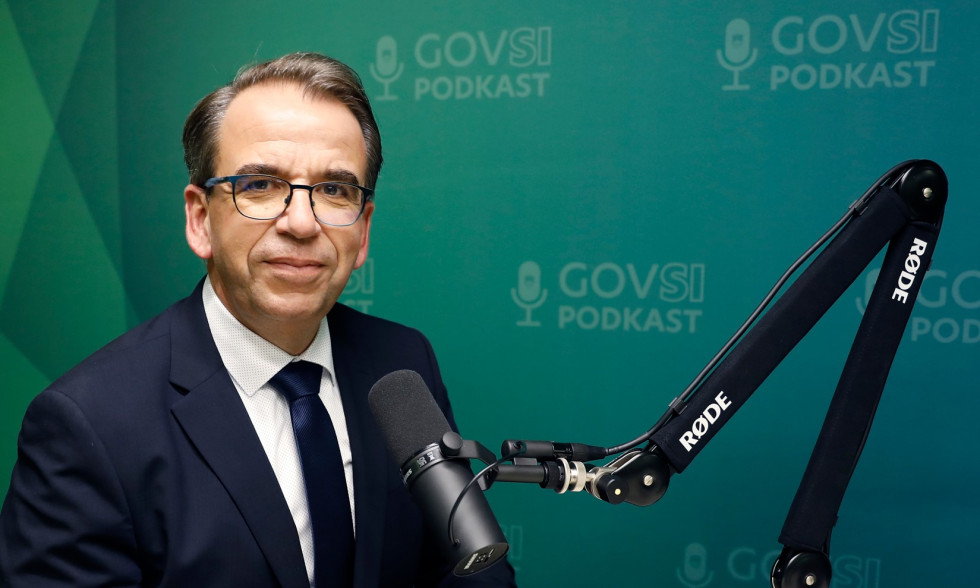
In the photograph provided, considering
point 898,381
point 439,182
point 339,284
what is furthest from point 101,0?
point 898,381

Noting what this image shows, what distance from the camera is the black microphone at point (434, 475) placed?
31.7 inches

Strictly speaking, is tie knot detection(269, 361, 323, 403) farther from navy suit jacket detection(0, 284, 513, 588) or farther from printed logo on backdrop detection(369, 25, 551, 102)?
→ printed logo on backdrop detection(369, 25, 551, 102)

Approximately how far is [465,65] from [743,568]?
141cm

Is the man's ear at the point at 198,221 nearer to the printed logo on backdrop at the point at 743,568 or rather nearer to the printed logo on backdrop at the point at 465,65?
the printed logo on backdrop at the point at 465,65

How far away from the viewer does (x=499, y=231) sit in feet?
6.73

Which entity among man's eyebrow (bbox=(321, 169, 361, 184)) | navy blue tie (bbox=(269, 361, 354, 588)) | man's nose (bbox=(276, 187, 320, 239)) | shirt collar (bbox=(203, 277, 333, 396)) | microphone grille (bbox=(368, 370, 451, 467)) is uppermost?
man's eyebrow (bbox=(321, 169, 361, 184))

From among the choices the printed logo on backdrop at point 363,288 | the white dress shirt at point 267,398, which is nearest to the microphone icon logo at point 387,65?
the printed logo on backdrop at point 363,288

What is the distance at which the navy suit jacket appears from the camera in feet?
3.65

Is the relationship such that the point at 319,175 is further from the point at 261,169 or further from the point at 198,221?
the point at 198,221

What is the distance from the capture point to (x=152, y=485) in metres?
1.16

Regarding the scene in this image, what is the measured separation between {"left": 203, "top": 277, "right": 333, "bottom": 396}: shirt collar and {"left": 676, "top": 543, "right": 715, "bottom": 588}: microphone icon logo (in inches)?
44.5

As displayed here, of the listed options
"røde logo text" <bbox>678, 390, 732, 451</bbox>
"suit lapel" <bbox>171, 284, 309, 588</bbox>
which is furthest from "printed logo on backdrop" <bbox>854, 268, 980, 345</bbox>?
"suit lapel" <bbox>171, 284, 309, 588</bbox>

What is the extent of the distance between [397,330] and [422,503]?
80cm

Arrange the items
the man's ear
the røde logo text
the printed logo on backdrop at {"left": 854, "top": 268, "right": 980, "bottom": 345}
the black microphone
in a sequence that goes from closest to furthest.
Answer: the black microphone, the røde logo text, the man's ear, the printed logo on backdrop at {"left": 854, "top": 268, "right": 980, "bottom": 345}
